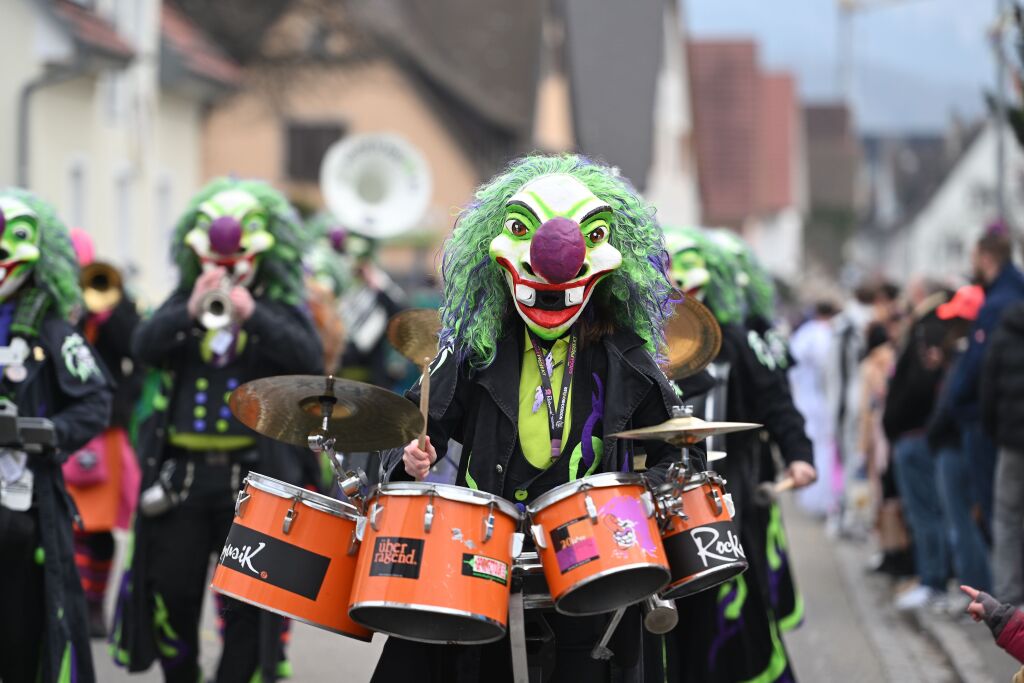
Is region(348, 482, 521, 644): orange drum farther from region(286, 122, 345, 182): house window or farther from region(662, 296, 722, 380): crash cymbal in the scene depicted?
region(286, 122, 345, 182): house window

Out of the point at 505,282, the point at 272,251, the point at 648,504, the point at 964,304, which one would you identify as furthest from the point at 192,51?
the point at 648,504

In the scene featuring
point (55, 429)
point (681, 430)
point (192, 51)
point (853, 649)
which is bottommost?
point (853, 649)

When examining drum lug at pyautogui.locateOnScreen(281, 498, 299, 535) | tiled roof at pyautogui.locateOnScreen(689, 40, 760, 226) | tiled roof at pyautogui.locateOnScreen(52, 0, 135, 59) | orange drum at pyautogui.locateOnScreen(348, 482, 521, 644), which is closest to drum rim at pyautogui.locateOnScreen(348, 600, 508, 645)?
orange drum at pyautogui.locateOnScreen(348, 482, 521, 644)

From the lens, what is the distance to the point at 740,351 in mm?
7266

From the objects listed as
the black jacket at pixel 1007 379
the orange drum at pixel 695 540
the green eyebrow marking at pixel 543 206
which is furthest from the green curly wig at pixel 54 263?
the black jacket at pixel 1007 379

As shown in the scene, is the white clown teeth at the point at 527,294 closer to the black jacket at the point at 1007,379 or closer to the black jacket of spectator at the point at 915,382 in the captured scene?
the black jacket at the point at 1007,379

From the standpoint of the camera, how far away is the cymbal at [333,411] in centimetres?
457

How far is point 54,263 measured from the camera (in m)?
6.25

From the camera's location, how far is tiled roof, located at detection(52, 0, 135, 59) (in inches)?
651

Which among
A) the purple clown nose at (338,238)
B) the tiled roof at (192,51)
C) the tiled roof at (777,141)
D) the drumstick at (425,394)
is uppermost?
the tiled roof at (777,141)

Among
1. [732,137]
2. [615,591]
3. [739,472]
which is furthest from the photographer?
[732,137]

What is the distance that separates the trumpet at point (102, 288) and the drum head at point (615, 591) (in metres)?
5.60

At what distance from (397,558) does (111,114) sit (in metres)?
16.3

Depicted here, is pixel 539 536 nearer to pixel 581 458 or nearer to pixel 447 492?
pixel 447 492
